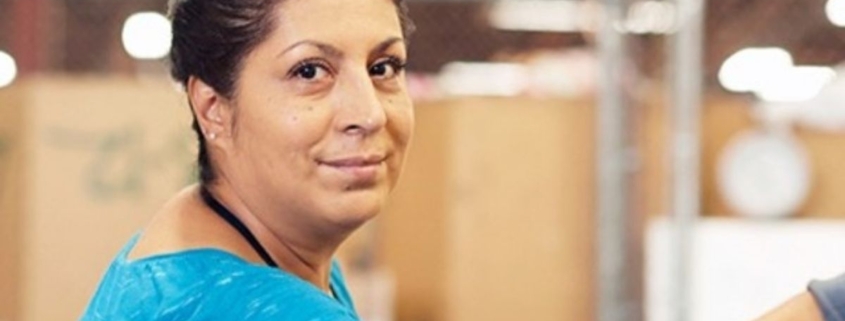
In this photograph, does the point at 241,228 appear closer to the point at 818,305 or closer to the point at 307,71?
the point at 307,71

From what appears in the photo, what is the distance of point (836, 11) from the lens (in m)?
6.89

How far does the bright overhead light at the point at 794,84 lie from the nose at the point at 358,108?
18.1 feet

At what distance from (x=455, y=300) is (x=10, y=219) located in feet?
3.92

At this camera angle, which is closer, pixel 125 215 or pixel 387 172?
pixel 387 172

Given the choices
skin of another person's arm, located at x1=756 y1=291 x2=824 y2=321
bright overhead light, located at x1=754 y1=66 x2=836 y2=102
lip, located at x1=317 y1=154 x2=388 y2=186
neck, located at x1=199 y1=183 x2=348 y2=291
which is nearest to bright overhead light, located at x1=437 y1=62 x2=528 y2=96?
bright overhead light, located at x1=754 y1=66 x2=836 y2=102

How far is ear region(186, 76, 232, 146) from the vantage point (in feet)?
5.87

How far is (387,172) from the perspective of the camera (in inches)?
70.6

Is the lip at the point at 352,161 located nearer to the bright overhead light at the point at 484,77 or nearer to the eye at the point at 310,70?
the eye at the point at 310,70

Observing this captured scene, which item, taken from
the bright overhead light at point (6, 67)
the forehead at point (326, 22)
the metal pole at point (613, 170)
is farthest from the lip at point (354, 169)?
the bright overhead light at point (6, 67)

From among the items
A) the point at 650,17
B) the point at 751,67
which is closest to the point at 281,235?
the point at 650,17

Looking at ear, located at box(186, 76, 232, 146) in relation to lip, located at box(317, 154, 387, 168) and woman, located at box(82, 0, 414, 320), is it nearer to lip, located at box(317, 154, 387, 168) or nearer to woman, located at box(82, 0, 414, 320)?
woman, located at box(82, 0, 414, 320)

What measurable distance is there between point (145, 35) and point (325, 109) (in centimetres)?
573

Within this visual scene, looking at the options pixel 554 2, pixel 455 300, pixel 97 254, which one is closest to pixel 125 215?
pixel 97 254

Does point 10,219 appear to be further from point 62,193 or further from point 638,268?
point 638,268
